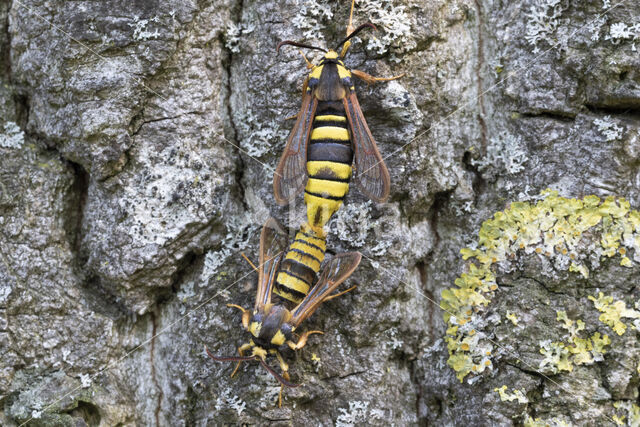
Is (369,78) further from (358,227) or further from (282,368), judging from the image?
(282,368)

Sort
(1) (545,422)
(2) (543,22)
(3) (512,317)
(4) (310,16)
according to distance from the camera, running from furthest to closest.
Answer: (4) (310,16) → (2) (543,22) → (3) (512,317) → (1) (545,422)

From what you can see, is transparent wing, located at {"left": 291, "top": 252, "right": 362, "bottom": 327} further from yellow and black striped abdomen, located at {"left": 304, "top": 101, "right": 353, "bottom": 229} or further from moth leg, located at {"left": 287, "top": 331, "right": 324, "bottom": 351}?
yellow and black striped abdomen, located at {"left": 304, "top": 101, "right": 353, "bottom": 229}

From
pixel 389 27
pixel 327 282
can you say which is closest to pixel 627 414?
pixel 327 282

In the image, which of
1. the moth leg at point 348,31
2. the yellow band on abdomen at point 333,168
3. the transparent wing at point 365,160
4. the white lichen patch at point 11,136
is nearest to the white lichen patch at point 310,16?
the moth leg at point 348,31

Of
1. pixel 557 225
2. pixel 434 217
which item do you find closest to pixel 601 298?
pixel 557 225

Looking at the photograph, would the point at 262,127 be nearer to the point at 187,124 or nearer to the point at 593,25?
the point at 187,124

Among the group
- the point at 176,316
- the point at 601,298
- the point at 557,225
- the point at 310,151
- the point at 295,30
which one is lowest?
the point at 176,316

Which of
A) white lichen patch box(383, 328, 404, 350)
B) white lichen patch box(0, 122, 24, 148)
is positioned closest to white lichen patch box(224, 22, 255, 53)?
white lichen patch box(0, 122, 24, 148)
